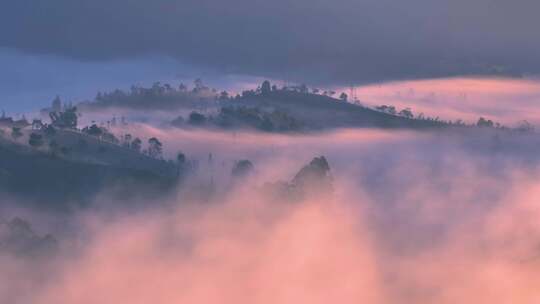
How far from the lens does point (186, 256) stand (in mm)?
130625

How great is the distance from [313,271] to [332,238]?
90.7 ft

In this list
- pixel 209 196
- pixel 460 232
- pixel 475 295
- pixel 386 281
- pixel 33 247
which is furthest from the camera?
pixel 209 196

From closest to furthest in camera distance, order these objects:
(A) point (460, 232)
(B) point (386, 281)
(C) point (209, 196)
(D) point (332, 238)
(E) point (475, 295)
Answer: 1. (E) point (475, 295)
2. (B) point (386, 281)
3. (D) point (332, 238)
4. (A) point (460, 232)
5. (C) point (209, 196)

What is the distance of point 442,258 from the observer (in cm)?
Answer: 13175

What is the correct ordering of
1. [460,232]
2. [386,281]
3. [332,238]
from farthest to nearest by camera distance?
[460,232]
[332,238]
[386,281]

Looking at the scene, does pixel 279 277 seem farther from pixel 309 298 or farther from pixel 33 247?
pixel 33 247

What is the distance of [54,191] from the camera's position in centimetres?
18125

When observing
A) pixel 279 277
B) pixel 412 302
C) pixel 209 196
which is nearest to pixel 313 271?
pixel 279 277

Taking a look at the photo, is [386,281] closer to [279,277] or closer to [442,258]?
[279,277]

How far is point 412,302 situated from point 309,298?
28.8 feet

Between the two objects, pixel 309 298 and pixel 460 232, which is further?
pixel 460 232

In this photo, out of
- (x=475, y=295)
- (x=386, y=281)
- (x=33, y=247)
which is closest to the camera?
(x=475, y=295)

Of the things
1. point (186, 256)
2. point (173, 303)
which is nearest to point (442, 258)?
point (186, 256)

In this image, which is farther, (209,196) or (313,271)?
(209,196)
